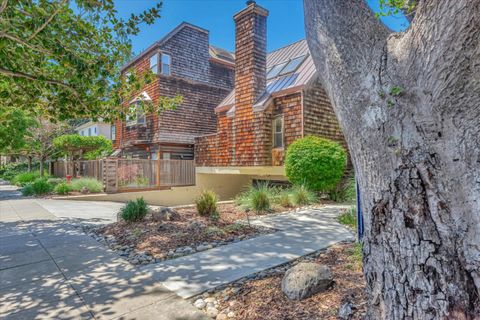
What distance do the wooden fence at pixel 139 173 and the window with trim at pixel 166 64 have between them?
557 cm

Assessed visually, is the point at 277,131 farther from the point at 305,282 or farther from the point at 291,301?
the point at 291,301

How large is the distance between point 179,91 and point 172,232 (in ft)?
43.0

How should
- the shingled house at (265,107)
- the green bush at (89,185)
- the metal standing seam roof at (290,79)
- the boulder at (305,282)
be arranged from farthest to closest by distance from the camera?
the green bush at (89,185) < the metal standing seam roof at (290,79) < the shingled house at (265,107) < the boulder at (305,282)

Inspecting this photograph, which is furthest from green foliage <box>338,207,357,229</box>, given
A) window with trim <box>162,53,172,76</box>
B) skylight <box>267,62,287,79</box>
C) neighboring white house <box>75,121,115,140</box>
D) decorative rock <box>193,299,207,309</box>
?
neighboring white house <box>75,121,115,140</box>

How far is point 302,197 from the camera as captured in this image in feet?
28.3

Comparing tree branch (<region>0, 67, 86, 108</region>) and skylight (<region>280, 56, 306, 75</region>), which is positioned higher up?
skylight (<region>280, 56, 306, 75</region>)

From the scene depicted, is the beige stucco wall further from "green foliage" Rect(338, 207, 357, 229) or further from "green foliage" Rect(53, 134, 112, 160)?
"green foliage" Rect(338, 207, 357, 229)

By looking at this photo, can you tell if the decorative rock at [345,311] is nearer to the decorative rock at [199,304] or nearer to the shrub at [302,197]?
the decorative rock at [199,304]

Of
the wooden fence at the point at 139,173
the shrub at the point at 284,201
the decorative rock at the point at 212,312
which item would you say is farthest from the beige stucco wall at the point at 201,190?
the decorative rock at the point at 212,312

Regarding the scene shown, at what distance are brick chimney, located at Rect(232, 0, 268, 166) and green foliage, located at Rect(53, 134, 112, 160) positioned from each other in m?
12.4

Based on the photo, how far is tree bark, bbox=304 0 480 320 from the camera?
146 centimetres

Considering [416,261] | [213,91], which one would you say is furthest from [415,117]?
[213,91]

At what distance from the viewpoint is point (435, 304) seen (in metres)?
1.53

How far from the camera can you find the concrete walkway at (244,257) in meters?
3.23
